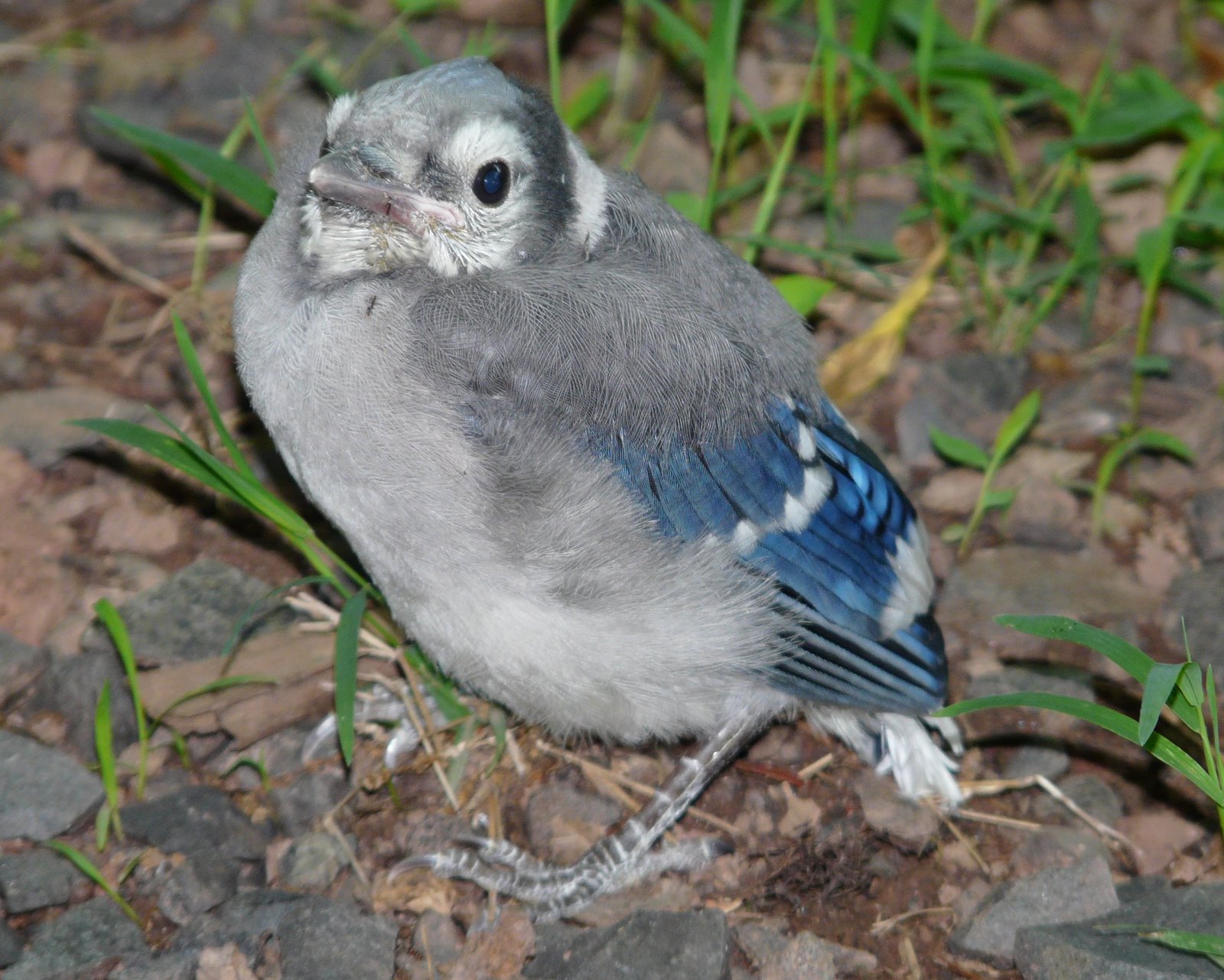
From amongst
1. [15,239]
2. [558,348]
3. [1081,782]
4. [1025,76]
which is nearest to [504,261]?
[558,348]

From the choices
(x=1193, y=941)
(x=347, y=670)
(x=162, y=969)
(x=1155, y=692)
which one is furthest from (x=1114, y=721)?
(x=162, y=969)

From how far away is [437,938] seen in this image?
303 centimetres

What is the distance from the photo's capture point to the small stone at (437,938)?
3.00 metres

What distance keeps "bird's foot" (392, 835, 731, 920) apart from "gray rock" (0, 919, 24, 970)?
762mm

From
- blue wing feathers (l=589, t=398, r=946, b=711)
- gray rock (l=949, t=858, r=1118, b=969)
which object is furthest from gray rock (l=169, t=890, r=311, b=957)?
gray rock (l=949, t=858, r=1118, b=969)

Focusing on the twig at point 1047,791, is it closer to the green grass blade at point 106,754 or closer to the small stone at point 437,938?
the small stone at point 437,938

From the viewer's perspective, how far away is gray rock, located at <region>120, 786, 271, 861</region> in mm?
3062

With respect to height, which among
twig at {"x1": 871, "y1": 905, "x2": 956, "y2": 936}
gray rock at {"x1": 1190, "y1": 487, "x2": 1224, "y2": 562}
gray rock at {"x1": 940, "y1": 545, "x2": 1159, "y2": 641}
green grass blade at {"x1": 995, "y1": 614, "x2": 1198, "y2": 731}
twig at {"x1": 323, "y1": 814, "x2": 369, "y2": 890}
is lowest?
twig at {"x1": 323, "y1": 814, "x2": 369, "y2": 890}

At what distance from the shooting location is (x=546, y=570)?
2875mm

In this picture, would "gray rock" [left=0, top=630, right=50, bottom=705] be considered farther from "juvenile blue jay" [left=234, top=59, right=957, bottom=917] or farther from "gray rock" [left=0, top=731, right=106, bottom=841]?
"juvenile blue jay" [left=234, top=59, right=957, bottom=917]

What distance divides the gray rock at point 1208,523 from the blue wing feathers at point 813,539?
1010mm

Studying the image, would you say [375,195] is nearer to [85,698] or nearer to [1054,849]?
[85,698]

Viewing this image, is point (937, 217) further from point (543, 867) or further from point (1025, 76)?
point (543, 867)

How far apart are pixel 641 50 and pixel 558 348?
8.51 ft
